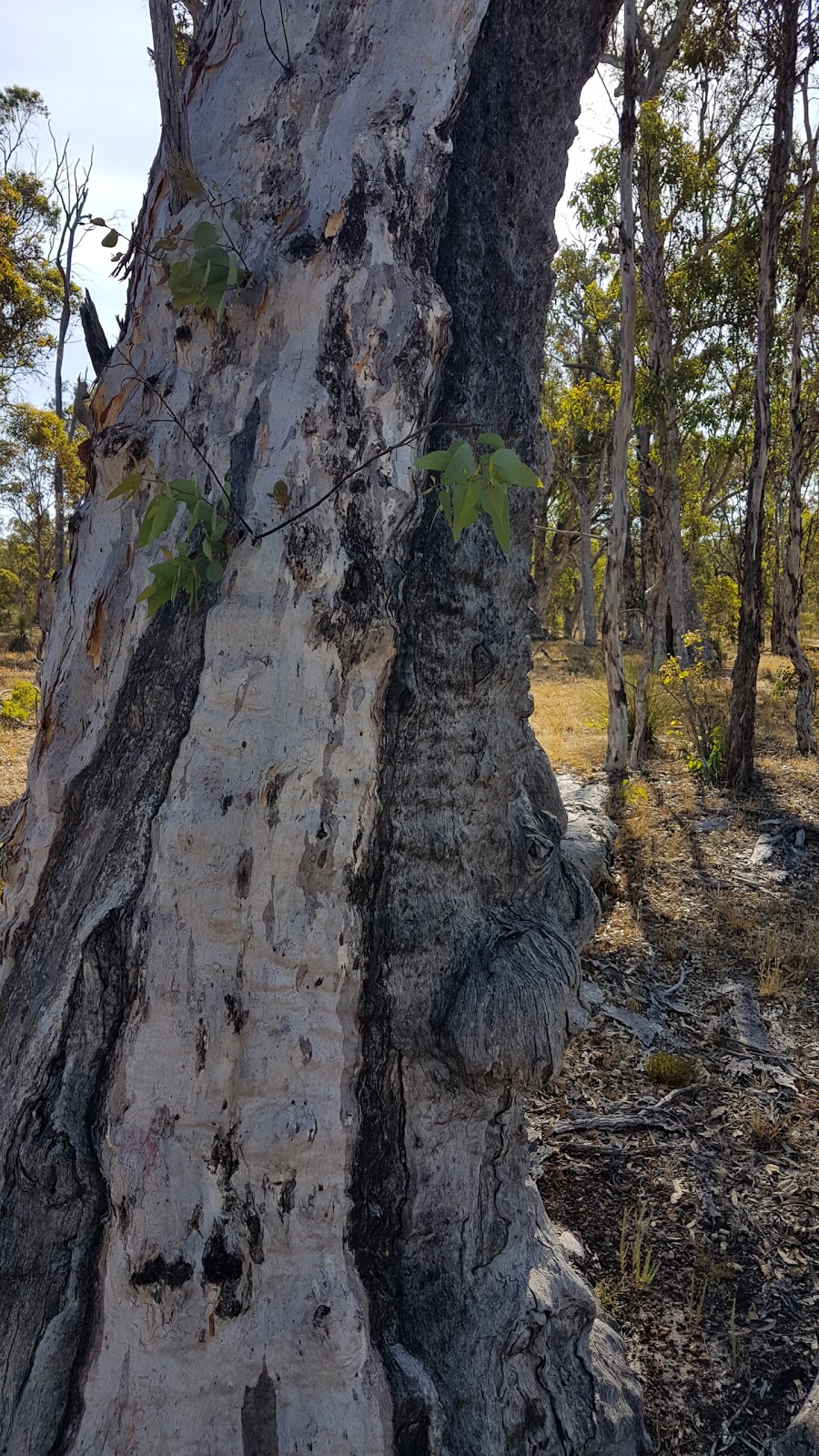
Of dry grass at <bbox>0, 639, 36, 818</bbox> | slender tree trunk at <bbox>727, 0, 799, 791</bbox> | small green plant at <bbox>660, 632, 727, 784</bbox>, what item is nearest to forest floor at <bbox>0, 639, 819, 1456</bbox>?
slender tree trunk at <bbox>727, 0, 799, 791</bbox>

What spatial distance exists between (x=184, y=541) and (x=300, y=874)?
0.54 m

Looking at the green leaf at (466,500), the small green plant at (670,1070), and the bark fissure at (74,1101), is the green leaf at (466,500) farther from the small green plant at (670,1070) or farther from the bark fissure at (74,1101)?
the small green plant at (670,1070)

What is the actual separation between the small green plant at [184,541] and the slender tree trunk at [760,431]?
5932mm

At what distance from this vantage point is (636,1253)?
2.25 m

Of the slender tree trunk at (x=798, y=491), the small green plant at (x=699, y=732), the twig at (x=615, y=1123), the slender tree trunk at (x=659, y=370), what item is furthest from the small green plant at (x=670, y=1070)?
the slender tree trunk at (x=659, y=370)

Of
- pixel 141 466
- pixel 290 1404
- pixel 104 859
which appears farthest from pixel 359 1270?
pixel 141 466

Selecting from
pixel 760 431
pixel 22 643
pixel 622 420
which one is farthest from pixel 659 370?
pixel 22 643

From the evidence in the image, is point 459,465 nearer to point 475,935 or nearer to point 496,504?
point 496,504

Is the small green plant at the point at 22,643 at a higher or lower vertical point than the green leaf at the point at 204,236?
lower

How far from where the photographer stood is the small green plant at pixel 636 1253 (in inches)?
89.0

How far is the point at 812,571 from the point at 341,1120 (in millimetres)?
25452

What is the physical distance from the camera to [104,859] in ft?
4.65

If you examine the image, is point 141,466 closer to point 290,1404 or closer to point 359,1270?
point 359,1270

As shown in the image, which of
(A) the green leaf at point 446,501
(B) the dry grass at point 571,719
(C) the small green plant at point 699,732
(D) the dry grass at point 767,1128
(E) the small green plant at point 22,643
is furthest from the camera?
(E) the small green plant at point 22,643
